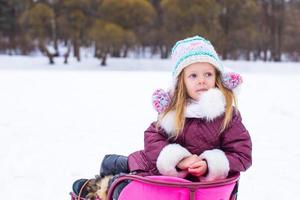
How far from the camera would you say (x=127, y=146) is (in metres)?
4.89

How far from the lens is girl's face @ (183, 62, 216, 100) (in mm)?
2002

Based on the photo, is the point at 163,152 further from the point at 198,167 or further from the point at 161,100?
the point at 161,100

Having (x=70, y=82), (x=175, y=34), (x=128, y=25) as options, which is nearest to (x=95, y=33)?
(x=128, y=25)

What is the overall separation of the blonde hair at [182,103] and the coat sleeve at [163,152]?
0.18 feet

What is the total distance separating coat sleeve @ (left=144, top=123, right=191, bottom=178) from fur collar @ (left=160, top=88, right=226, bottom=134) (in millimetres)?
50

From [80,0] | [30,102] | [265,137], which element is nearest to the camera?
[265,137]

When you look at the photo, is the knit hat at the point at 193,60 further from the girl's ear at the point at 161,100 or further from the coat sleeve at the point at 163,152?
the coat sleeve at the point at 163,152

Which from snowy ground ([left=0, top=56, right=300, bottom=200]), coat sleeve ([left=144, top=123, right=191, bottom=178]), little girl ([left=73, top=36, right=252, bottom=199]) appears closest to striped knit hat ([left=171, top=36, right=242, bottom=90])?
little girl ([left=73, top=36, right=252, bottom=199])

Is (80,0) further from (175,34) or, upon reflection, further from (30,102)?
(30,102)

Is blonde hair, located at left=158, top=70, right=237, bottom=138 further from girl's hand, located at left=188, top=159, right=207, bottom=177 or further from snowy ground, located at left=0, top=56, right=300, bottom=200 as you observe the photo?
snowy ground, located at left=0, top=56, right=300, bottom=200

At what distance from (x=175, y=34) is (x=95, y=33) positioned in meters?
4.06

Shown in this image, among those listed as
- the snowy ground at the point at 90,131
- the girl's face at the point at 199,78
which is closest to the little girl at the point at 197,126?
the girl's face at the point at 199,78

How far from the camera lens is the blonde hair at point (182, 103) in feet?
6.31

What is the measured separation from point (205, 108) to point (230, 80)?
8.6 inches
